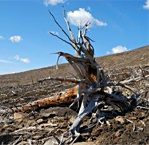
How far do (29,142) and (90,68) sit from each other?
1.80 m

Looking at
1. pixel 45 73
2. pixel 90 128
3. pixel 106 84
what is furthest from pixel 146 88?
pixel 45 73

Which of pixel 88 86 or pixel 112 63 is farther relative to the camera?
pixel 112 63

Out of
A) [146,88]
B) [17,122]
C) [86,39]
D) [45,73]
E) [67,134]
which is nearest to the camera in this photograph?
[67,134]

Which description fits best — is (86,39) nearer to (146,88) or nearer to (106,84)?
(106,84)

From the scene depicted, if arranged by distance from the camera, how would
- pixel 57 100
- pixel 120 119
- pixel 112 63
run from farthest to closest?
pixel 112 63 < pixel 57 100 < pixel 120 119

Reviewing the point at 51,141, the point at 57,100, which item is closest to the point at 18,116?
the point at 57,100

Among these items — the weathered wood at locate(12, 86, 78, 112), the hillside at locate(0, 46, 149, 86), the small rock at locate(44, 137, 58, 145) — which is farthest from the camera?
the hillside at locate(0, 46, 149, 86)

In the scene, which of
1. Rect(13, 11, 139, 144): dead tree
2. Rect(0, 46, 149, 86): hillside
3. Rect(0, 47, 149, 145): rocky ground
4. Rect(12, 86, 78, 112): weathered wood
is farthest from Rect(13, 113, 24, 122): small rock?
Rect(0, 46, 149, 86): hillside

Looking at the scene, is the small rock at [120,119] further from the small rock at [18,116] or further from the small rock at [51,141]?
the small rock at [18,116]

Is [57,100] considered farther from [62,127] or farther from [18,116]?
[62,127]

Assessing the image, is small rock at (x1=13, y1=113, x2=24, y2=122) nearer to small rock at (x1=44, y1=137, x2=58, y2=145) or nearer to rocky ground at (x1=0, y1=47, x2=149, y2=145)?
rocky ground at (x1=0, y1=47, x2=149, y2=145)

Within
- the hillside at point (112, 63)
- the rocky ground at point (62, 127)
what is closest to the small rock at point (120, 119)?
the rocky ground at point (62, 127)

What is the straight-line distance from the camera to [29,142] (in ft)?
24.6

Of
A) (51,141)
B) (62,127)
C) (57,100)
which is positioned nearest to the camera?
(51,141)
